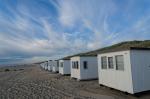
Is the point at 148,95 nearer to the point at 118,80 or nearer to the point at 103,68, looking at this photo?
the point at 118,80

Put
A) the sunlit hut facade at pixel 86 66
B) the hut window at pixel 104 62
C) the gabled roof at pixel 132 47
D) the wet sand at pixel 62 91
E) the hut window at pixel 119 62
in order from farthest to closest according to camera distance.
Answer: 1. the sunlit hut facade at pixel 86 66
2. the hut window at pixel 104 62
3. the hut window at pixel 119 62
4. the wet sand at pixel 62 91
5. the gabled roof at pixel 132 47

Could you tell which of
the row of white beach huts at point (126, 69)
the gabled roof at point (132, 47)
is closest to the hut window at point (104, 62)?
the row of white beach huts at point (126, 69)

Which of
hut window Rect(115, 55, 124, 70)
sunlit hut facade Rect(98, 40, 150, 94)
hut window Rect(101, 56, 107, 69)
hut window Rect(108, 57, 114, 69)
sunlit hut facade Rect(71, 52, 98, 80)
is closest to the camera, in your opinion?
sunlit hut facade Rect(98, 40, 150, 94)

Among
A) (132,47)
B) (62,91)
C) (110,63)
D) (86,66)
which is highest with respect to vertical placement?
(132,47)

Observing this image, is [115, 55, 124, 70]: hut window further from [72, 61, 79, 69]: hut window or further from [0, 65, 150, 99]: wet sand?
[72, 61, 79, 69]: hut window

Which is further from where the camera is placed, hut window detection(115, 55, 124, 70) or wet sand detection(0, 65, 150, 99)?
hut window detection(115, 55, 124, 70)

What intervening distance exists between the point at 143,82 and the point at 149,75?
649mm

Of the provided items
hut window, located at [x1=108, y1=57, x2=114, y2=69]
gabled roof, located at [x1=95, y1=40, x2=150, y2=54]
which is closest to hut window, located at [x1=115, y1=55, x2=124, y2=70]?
gabled roof, located at [x1=95, y1=40, x2=150, y2=54]

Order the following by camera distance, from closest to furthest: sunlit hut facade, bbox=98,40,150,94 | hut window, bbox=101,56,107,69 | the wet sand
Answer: sunlit hut facade, bbox=98,40,150,94 < the wet sand < hut window, bbox=101,56,107,69

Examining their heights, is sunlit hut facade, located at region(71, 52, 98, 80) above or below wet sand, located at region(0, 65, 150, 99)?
above

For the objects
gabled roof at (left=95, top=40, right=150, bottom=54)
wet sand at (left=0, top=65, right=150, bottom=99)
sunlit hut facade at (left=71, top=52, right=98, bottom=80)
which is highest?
gabled roof at (left=95, top=40, right=150, bottom=54)

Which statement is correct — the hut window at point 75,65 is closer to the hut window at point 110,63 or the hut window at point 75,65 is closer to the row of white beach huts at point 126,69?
the row of white beach huts at point 126,69

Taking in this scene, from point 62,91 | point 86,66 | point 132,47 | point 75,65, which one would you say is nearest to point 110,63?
point 132,47

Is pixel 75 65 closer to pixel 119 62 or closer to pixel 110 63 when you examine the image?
pixel 110 63
